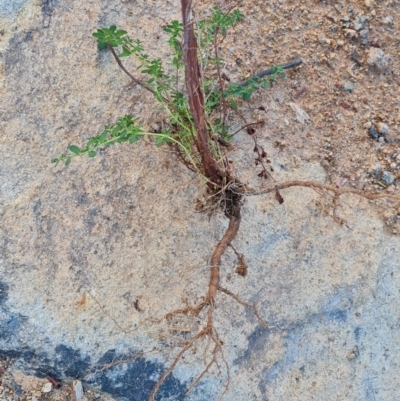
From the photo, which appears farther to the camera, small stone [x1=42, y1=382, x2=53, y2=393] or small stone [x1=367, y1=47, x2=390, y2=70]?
small stone [x1=367, y1=47, x2=390, y2=70]

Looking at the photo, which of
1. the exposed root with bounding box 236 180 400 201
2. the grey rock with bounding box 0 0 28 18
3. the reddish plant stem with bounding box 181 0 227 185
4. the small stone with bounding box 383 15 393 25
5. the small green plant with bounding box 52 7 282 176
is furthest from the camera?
the small stone with bounding box 383 15 393 25

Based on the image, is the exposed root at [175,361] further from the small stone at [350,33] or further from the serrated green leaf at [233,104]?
the small stone at [350,33]

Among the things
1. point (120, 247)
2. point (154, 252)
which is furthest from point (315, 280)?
point (120, 247)

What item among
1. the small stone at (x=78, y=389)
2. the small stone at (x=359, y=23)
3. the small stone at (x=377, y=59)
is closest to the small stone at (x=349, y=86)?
the small stone at (x=377, y=59)

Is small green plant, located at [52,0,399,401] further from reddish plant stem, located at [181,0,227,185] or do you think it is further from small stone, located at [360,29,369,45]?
small stone, located at [360,29,369,45]

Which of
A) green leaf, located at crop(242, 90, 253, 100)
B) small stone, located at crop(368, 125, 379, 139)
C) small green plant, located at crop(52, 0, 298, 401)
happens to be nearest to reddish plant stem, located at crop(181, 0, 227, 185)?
small green plant, located at crop(52, 0, 298, 401)

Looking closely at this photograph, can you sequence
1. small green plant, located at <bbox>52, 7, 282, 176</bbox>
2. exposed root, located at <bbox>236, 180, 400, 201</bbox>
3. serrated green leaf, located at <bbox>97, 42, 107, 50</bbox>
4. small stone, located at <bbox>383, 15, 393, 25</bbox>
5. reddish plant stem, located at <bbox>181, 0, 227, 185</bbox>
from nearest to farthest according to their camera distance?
reddish plant stem, located at <bbox>181, 0, 227, 185</bbox> < small green plant, located at <bbox>52, 7, 282, 176</bbox> < serrated green leaf, located at <bbox>97, 42, 107, 50</bbox> < exposed root, located at <bbox>236, 180, 400, 201</bbox> < small stone, located at <bbox>383, 15, 393, 25</bbox>

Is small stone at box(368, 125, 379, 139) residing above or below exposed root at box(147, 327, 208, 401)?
above
